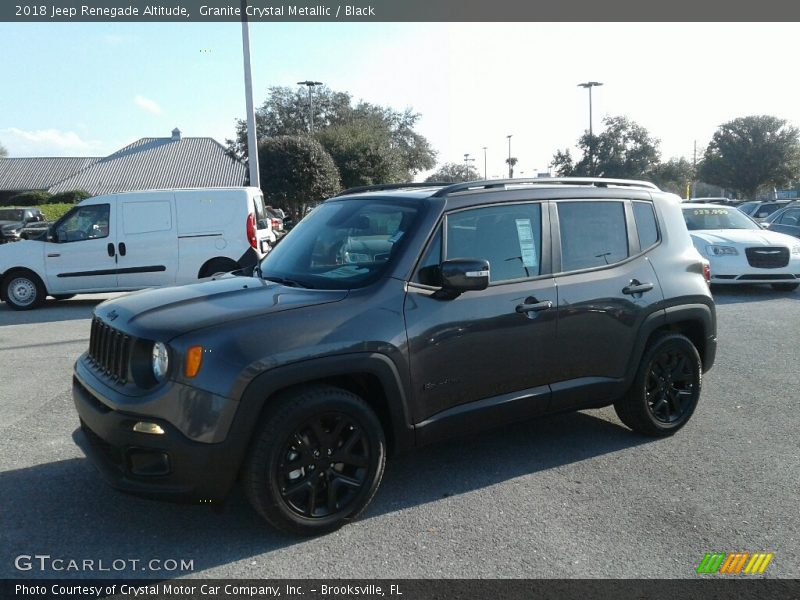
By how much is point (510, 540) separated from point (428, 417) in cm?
80

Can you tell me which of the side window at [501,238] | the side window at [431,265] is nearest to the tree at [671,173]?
the side window at [501,238]

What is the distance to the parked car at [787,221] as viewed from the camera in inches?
660

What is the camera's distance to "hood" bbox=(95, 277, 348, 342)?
3.65 meters

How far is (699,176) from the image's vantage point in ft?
186

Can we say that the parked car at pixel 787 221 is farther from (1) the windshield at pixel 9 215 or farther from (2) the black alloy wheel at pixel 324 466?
(1) the windshield at pixel 9 215

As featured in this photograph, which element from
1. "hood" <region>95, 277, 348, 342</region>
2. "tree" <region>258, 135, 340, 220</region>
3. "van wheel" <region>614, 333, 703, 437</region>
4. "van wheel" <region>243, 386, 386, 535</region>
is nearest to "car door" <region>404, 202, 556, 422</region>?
"van wheel" <region>243, 386, 386, 535</region>

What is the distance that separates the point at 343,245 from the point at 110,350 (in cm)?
154

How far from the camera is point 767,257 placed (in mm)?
12734

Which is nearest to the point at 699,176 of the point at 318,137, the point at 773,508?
the point at 318,137

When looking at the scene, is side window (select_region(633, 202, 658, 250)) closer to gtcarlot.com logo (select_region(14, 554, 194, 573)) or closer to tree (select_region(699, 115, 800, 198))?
gtcarlot.com logo (select_region(14, 554, 194, 573))

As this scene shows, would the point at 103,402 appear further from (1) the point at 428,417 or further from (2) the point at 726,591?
(2) the point at 726,591

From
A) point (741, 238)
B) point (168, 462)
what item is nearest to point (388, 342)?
point (168, 462)

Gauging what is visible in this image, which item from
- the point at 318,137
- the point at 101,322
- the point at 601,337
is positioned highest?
the point at 318,137

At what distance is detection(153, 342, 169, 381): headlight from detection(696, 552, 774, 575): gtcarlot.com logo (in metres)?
2.77
